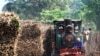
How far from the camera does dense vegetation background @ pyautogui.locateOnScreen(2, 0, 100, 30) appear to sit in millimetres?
35375

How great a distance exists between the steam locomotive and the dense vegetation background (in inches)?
751

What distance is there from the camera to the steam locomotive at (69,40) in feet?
46.6

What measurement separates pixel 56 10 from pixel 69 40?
1358 inches

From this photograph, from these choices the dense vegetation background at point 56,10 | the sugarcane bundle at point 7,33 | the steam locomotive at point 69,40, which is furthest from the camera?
the dense vegetation background at point 56,10

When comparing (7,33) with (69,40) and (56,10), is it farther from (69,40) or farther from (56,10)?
(56,10)

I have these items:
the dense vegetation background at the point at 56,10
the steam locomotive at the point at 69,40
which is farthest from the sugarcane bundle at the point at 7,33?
the dense vegetation background at the point at 56,10

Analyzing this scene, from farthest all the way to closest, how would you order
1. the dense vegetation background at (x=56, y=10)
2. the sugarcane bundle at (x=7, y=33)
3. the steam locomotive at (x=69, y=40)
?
the dense vegetation background at (x=56, y=10) → the steam locomotive at (x=69, y=40) → the sugarcane bundle at (x=7, y=33)

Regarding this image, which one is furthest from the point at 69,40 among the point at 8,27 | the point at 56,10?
the point at 56,10

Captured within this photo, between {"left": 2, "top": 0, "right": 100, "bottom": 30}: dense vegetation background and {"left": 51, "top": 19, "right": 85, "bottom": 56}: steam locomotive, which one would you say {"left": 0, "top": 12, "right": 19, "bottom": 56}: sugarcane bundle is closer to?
{"left": 51, "top": 19, "right": 85, "bottom": 56}: steam locomotive

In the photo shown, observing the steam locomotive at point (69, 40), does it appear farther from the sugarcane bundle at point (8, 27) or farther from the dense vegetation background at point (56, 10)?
A: the dense vegetation background at point (56, 10)

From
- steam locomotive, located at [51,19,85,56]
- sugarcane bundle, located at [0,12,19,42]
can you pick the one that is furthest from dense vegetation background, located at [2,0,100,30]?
sugarcane bundle, located at [0,12,19,42]

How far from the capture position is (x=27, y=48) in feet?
48.3

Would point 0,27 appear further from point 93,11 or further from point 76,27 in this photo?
point 93,11

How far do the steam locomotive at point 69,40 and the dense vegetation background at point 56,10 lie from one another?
751 inches
